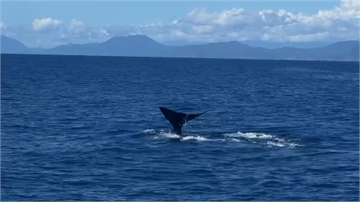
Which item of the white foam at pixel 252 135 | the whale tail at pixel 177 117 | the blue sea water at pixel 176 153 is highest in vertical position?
the whale tail at pixel 177 117

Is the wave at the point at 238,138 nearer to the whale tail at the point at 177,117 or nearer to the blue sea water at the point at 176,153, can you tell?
the blue sea water at the point at 176,153

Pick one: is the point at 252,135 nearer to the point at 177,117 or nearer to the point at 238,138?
the point at 238,138

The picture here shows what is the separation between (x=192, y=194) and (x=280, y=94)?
2771 inches

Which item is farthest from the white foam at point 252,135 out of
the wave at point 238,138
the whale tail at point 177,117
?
the whale tail at point 177,117

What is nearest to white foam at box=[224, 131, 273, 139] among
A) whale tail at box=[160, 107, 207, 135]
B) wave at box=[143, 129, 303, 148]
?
wave at box=[143, 129, 303, 148]

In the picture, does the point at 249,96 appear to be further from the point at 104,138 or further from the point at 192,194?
the point at 192,194

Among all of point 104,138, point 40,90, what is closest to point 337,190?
point 104,138

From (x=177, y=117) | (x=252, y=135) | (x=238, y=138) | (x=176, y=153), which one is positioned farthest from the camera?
(x=252, y=135)

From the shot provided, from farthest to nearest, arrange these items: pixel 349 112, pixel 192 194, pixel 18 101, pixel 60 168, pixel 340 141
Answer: pixel 18 101 < pixel 349 112 < pixel 340 141 < pixel 60 168 < pixel 192 194

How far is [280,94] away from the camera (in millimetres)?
101062

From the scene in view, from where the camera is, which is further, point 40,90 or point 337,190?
point 40,90

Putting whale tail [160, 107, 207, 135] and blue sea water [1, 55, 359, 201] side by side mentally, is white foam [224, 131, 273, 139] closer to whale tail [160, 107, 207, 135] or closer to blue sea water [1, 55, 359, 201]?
blue sea water [1, 55, 359, 201]

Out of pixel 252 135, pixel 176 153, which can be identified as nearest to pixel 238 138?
pixel 252 135

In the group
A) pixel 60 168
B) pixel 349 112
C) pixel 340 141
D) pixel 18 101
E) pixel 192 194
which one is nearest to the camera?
pixel 192 194
